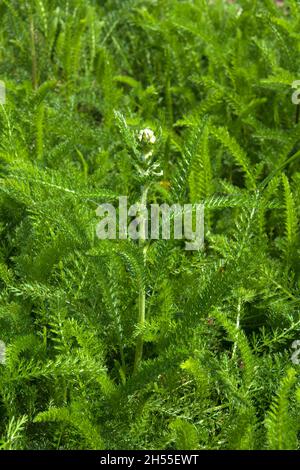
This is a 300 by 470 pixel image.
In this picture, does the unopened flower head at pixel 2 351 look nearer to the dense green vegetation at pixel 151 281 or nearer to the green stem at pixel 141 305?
the dense green vegetation at pixel 151 281

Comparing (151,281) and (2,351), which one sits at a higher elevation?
(151,281)

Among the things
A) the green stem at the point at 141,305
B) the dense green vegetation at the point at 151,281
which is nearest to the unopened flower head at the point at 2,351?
the dense green vegetation at the point at 151,281

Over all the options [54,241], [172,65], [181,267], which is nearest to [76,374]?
[54,241]

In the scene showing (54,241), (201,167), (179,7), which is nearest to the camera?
(54,241)

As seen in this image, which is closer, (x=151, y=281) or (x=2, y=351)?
(x=2, y=351)

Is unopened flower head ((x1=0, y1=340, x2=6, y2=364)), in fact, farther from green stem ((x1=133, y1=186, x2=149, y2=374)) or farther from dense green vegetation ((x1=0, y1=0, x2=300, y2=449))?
green stem ((x1=133, y1=186, x2=149, y2=374))

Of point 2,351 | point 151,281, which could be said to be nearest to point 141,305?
point 151,281

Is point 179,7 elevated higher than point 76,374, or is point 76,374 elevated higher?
point 179,7

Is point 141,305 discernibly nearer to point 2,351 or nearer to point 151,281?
point 151,281
